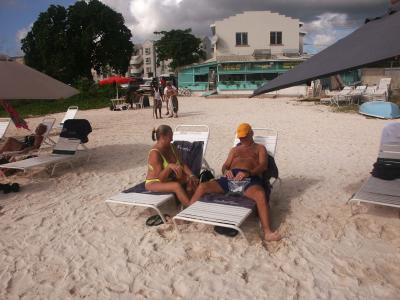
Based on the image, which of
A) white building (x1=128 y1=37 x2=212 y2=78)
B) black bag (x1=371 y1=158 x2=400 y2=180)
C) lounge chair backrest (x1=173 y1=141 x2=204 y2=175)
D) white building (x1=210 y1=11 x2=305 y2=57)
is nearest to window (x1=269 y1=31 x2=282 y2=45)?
white building (x1=210 y1=11 x2=305 y2=57)

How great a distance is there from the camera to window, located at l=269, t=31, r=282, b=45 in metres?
38.1

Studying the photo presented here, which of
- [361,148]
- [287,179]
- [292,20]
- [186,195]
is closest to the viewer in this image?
[186,195]

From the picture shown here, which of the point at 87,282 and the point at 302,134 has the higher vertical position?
the point at 302,134

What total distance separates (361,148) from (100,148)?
5818 mm

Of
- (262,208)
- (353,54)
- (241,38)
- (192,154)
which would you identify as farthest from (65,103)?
(241,38)

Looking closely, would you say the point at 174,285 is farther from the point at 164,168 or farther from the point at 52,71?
the point at 52,71

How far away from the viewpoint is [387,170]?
4.10 m

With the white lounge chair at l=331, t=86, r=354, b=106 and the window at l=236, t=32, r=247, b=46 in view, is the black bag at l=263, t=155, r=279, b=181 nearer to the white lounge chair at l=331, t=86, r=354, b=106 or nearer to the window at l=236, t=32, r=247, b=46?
the white lounge chair at l=331, t=86, r=354, b=106

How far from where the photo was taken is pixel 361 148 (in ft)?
23.9

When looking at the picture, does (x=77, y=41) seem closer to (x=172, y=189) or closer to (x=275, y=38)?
(x=275, y=38)

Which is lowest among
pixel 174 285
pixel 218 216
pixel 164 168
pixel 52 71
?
pixel 174 285

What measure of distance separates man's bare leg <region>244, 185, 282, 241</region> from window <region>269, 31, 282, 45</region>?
121ft

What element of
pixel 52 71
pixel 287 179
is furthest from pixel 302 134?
pixel 52 71

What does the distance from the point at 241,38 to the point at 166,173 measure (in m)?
36.7
